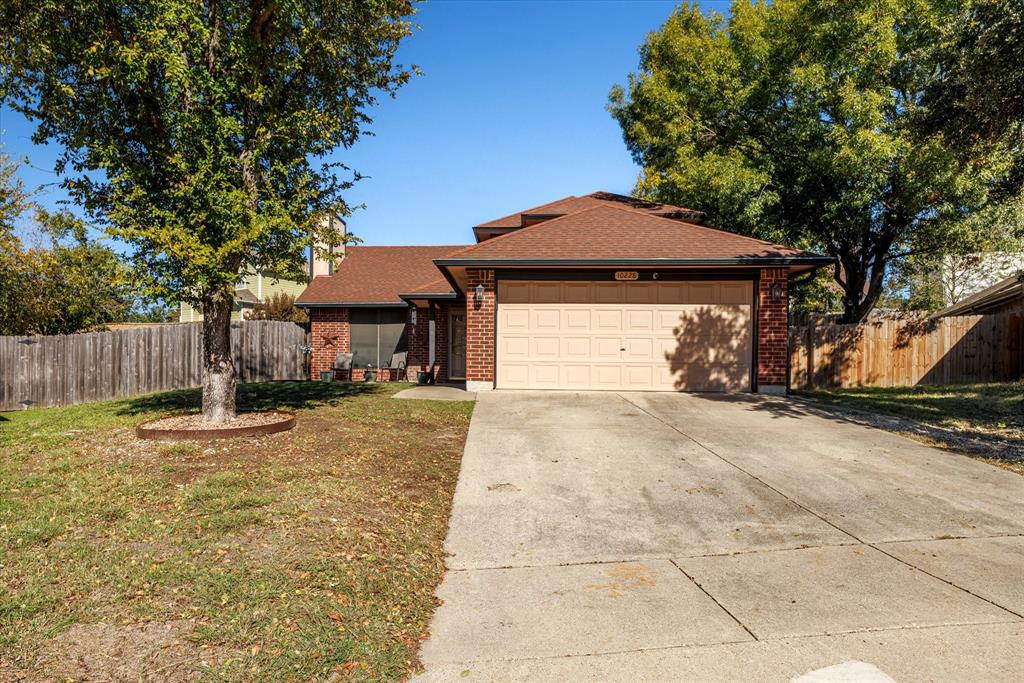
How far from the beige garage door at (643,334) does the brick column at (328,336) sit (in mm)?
8213

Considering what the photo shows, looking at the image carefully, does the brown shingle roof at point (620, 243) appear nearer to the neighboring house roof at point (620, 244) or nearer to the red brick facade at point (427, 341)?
the neighboring house roof at point (620, 244)

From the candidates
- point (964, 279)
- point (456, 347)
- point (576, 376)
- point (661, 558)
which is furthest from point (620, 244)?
point (964, 279)

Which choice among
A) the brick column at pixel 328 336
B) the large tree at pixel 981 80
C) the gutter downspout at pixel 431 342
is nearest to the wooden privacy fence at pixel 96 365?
the brick column at pixel 328 336

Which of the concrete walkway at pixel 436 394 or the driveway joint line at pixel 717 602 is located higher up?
the concrete walkway at pixel 436 394

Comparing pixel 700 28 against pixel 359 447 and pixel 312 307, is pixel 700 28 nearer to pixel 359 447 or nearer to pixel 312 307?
pixel 312 307

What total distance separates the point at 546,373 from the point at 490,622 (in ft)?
29.8

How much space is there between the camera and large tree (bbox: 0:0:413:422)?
22.4ft

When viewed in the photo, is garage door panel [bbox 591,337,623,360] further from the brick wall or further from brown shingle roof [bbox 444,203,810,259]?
the brick wall

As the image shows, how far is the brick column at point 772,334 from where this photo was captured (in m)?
12.1

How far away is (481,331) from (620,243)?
3630 mm

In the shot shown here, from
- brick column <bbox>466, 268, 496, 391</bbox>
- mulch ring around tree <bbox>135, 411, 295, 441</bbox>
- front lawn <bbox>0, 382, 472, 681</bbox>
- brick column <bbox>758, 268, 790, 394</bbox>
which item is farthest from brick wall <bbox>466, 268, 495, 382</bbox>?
brick column <bbox>758, 268, 790, 394</bbox>

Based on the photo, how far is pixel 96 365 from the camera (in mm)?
13852

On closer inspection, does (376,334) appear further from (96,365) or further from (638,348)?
(638,348)

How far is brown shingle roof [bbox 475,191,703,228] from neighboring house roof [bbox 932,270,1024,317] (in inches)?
393
